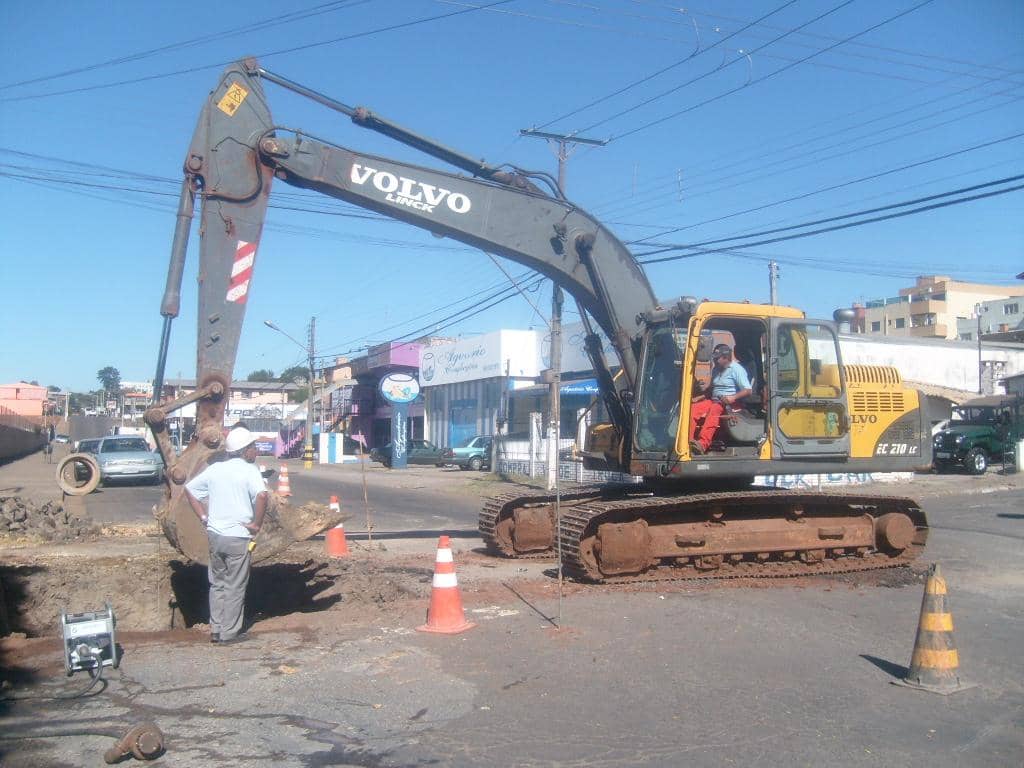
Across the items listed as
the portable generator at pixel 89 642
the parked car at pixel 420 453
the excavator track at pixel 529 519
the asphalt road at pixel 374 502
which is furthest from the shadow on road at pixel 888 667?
the parked car at pixel 420 453

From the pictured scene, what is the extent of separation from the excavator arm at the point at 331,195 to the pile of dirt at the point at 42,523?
15.3 ft

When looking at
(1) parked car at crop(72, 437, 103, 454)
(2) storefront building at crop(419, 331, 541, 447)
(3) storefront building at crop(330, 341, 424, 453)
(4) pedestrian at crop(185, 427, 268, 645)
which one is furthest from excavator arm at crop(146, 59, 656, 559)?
(3) storefront building at crop(330, 341, 424, 453)

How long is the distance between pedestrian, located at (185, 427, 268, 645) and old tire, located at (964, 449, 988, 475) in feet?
85.4

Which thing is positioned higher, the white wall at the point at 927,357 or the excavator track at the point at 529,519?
the white wall at the point at 927,357

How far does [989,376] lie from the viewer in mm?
33812

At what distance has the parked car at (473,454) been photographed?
3941 centimetres

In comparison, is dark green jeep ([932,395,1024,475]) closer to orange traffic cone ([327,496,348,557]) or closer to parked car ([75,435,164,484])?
orange traffic cone ([327,496,348,557])

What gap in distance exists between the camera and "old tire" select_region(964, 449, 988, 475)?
27.9 metres

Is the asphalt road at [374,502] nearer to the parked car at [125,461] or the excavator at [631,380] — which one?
the parked car at [125,461]

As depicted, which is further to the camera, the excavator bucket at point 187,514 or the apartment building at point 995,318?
the apartment building at point 995,318

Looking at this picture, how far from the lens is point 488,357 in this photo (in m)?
40.3

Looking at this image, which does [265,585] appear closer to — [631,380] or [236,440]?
[236,440]

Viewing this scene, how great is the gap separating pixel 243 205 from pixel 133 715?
5.31 metres

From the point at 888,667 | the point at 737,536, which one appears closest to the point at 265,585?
the point at 737,536
